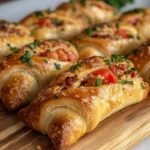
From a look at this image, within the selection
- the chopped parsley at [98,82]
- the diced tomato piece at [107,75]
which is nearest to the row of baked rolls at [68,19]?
the diced tomato piece at [107,75]

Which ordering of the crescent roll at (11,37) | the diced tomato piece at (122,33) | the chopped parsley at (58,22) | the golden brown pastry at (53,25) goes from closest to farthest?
the crescent roll at (11,37) → the diced tomato piece at (122,33) → the golden brown pastry at (53,25) → the chopped parsley at (58,22)

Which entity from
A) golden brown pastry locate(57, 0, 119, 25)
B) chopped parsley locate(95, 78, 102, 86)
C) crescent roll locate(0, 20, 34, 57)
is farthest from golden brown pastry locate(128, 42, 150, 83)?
golden brown pastry locate(57, 0, 119, 25)

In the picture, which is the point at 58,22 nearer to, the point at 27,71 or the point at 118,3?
the point at 27,71

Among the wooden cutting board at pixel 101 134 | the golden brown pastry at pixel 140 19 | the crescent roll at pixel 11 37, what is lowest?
the wooden cutting board at pixel 101 134

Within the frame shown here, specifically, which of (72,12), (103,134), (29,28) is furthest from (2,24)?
(103,134)

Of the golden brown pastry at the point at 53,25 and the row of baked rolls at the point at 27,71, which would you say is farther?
the golden brown pastry at the point at 53,25

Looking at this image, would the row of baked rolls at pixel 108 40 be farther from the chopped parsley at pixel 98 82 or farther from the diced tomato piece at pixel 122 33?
the chopped parsley at pixel 98 82

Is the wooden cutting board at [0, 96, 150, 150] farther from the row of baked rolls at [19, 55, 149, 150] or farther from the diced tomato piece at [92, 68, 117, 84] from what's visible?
the diced tomato piece at [92, 68, 117, 84]

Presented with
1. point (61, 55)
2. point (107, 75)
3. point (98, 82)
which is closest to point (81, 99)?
point (98, 82)
